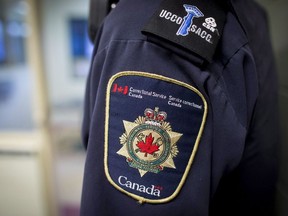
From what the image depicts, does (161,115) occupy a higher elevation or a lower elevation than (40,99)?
higher

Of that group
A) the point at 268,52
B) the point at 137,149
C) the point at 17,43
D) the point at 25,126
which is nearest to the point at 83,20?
the point at 17,43

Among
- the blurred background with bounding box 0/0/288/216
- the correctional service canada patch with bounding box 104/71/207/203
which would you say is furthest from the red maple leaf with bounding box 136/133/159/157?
the blurred background with bounding box 0/0/288/216

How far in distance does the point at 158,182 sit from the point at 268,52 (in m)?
0.38

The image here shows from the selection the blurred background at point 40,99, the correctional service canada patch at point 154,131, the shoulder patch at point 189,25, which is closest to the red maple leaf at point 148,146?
the correctional service canada patch at point 154,131

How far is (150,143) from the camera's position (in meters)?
0.42

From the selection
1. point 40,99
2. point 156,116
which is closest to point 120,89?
point 156,116

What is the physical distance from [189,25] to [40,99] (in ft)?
4.72

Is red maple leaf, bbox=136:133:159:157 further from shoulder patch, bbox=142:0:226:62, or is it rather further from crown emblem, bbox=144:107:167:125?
shoulder patch, bbox=142:0:226:62

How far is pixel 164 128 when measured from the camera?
417mm

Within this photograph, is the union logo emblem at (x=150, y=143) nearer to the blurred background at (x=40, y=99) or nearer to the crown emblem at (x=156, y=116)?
the crown emblem at (x=156, y=116)

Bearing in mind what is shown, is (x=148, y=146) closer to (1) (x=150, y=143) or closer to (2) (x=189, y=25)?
(1) (x=150, y=143)

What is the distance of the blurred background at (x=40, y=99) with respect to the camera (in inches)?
65.3

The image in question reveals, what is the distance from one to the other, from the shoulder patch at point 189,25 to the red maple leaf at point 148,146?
14 cm

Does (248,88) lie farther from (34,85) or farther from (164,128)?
(34,85)
